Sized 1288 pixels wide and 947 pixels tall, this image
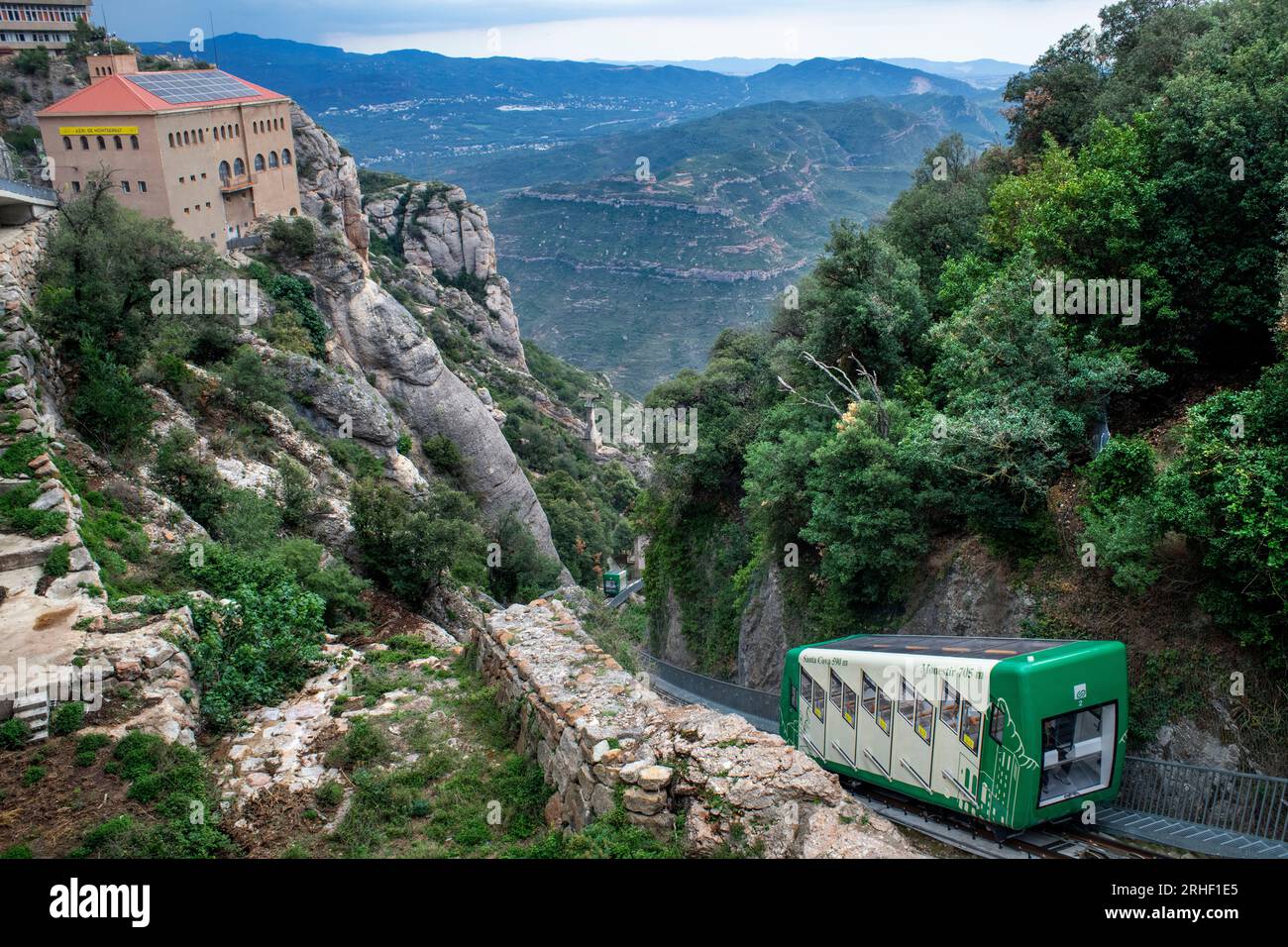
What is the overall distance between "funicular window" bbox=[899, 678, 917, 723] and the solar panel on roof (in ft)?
148

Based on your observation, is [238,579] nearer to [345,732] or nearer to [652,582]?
[345,732]

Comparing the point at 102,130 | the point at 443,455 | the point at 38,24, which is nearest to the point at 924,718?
the point at 443,455

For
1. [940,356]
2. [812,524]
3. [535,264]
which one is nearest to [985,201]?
[940,356]

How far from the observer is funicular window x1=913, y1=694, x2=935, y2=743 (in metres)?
11.9

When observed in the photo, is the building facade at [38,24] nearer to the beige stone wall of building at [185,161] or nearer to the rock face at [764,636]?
the beige stone wall of building at [185,161]

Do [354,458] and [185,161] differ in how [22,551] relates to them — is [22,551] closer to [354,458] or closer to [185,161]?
[354,458]

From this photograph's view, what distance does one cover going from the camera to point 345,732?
468 inches

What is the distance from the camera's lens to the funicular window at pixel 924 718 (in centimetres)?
1188

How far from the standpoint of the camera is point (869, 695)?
515 inches

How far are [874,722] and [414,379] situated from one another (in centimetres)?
3918

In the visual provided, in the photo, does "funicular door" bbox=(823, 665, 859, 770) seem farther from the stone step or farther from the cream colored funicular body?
the stone step

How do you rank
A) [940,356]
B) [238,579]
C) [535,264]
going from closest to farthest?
[238,579], [940,356], [535,264]
